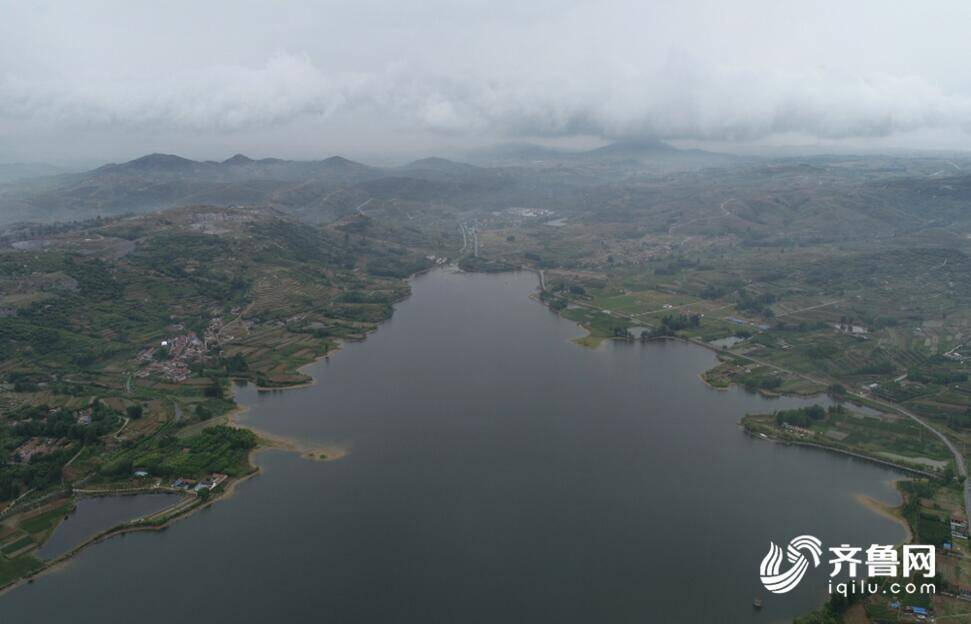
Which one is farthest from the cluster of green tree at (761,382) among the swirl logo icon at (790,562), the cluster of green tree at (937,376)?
the swirl logo icon at (790,562)

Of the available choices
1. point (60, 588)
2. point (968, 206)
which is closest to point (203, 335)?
point (60, 588)

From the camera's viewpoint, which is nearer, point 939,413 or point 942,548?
point 942,548

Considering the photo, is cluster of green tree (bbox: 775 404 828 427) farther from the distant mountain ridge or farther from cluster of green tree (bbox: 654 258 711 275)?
the distant mountain ridge

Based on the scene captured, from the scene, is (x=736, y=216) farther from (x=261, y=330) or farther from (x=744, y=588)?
(x=744, y=588)

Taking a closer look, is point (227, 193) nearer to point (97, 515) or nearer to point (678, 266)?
point (678, 266)

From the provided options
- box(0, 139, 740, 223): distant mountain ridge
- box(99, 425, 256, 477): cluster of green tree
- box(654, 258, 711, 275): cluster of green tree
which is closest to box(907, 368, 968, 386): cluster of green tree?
box(654, 258, 711, 275): cluster of green tree

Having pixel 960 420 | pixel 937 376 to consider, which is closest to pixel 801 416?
pixel 960 420
